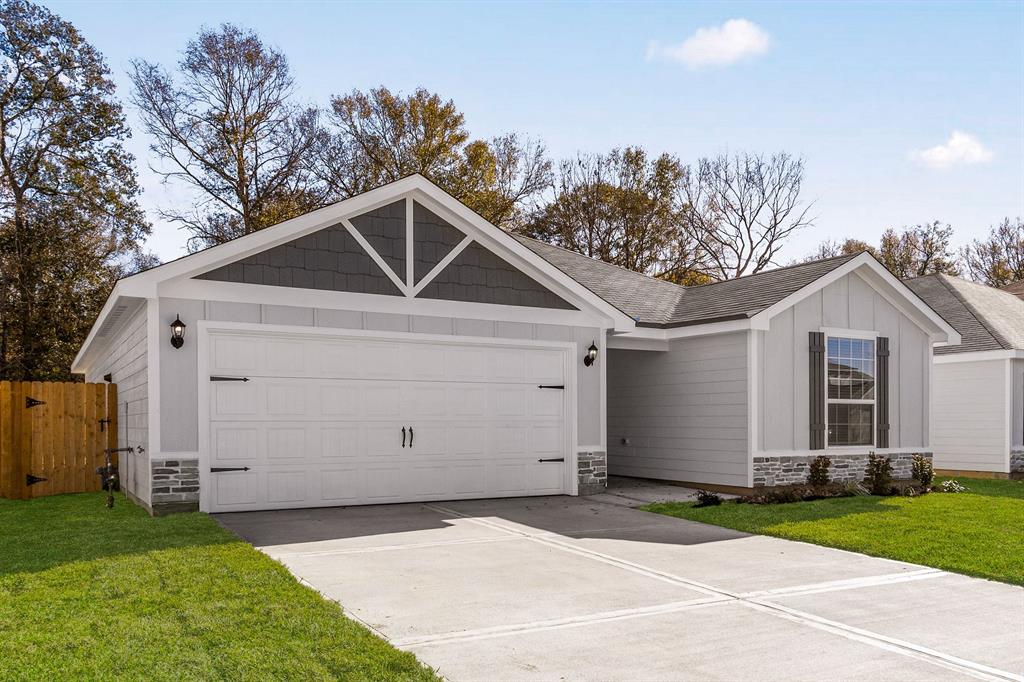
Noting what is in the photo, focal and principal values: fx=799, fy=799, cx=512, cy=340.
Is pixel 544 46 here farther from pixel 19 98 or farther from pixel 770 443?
pixel 19 98

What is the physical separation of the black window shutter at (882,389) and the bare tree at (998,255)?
29633mm

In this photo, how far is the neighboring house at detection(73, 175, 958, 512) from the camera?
9492 mm

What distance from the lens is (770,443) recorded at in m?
12.3

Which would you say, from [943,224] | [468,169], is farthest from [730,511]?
[943,224]

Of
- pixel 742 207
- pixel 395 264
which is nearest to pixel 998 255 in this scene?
pixel 742 207

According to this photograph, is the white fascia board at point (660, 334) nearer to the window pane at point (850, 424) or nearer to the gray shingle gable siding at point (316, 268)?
the window pane at point (850, 424)

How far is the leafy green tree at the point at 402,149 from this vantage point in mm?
25969

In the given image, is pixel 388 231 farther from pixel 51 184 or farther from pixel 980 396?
pixel 51 184

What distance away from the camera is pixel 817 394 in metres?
12.9

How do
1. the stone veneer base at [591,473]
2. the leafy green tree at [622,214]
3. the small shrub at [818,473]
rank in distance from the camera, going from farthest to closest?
the leafy green tree at [622,214]
the small shrub at [818,473]
the stone veneer base at [591,473]

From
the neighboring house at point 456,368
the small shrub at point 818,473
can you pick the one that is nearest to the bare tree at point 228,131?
the neighboring house at point 456,368

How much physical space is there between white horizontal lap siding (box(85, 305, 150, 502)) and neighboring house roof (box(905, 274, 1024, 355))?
1536 cm

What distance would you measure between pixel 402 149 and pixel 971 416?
18549 mm

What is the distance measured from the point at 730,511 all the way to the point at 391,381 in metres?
4.72
